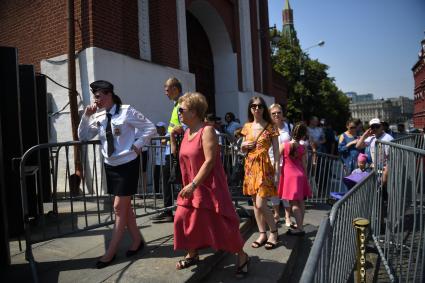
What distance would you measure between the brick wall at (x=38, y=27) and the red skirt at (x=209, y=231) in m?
5.14

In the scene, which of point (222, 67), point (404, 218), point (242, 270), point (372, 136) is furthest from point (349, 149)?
point (222, 67)

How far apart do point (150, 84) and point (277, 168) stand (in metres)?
4.93

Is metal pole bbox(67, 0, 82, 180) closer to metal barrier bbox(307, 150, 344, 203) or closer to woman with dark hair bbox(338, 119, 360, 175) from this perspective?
Result: metal barrier bbox(307, 150, 344, 203)

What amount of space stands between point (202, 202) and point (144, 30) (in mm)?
6527

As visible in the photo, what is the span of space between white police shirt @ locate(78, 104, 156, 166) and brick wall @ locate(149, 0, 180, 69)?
5459 millimetres

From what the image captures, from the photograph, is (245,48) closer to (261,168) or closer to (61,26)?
(61,26)

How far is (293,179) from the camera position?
15.8 feet

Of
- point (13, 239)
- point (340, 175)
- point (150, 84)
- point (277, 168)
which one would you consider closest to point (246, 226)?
point (277, 168)

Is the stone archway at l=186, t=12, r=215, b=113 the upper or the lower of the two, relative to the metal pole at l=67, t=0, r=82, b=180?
upper

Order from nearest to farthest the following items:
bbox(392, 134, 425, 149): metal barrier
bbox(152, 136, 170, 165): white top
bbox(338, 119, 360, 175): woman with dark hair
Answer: bbox(152, 136, 170, 165): white top < bbox(392, 134, 425, 149): metal barrier < bbox(338, 119, 360, 175): woman with dark hair

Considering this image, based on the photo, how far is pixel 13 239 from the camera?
4281 mm

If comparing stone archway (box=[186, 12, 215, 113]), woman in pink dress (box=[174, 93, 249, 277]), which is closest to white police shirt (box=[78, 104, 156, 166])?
woman in pink dress (box=[174, 93, 249, 277])

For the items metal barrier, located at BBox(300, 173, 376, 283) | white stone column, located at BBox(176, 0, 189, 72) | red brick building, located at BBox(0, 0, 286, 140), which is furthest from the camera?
white stone column, located at BBox(176, 0, 189, 72)

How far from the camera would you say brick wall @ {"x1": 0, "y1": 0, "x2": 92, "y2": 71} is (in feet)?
23.7
